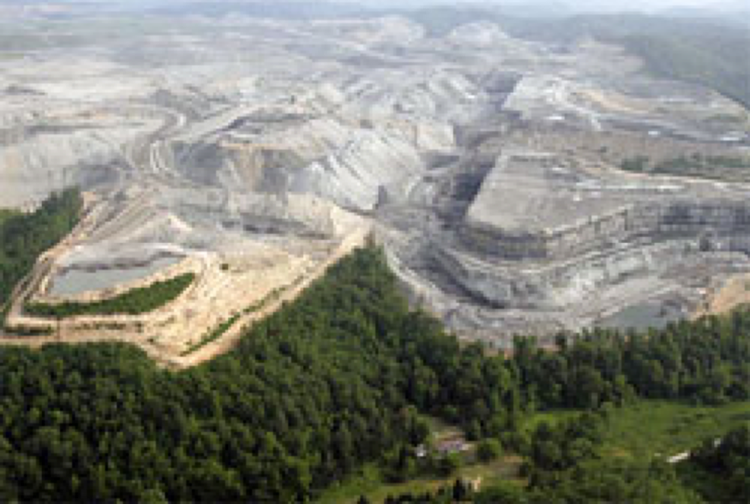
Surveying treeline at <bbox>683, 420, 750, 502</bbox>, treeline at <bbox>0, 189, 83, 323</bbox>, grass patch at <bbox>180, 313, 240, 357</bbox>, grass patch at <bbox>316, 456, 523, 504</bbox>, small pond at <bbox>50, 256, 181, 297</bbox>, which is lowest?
grass patch at <bbox>316, 456, 523, 504</bbox>

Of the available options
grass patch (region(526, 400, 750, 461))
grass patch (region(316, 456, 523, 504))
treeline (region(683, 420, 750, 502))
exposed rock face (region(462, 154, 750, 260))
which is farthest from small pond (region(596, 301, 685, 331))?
grass patch (region(316, 456, 523, 504))

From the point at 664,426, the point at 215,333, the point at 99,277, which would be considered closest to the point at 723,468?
the point at 664,426

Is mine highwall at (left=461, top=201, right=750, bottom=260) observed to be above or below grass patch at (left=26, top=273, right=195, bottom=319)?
below

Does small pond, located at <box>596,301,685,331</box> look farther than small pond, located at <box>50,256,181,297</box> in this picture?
Yes

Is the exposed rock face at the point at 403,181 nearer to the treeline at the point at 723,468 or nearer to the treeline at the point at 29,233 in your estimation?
the treeline at the point at 29,233

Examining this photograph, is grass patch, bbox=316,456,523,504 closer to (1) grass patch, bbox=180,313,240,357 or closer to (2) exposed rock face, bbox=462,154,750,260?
(1) grass patch, bbox=180,313,240,357

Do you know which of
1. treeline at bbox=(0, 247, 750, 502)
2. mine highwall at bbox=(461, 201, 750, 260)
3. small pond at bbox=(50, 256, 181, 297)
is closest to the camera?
treeline at bbox=(0, 247, 750, 502)
